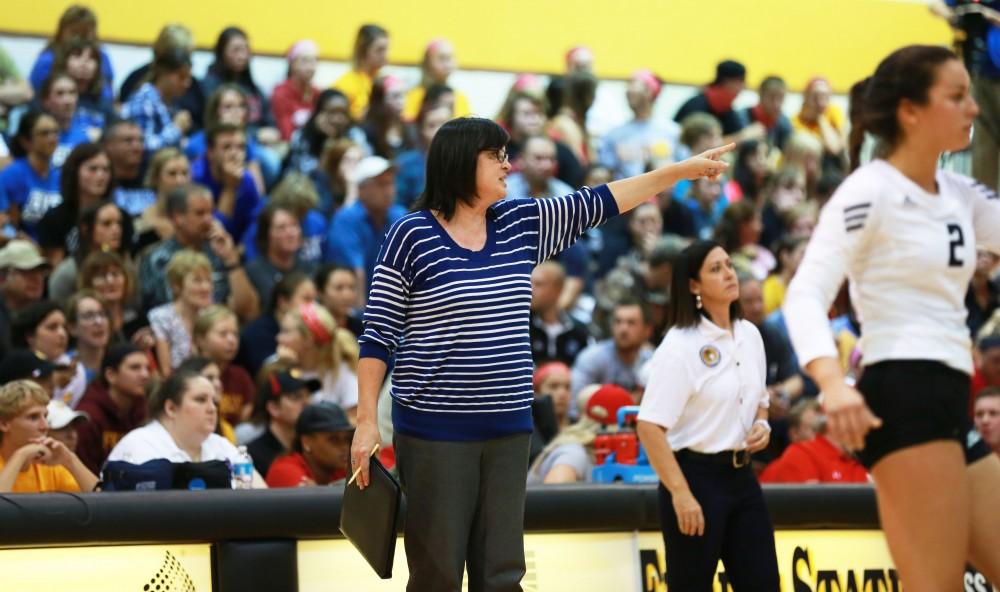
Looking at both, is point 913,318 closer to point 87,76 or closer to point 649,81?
point 87,76

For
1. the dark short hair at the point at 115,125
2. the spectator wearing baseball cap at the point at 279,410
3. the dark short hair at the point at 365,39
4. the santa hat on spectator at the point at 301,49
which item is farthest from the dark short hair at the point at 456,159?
the dark short hair at the point at 365,39

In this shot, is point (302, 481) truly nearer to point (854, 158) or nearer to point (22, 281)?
point (22, 281)

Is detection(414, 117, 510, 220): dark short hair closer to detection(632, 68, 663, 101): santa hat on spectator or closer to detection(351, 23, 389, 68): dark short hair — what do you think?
detection(351, 23, 389, 68): dark short hair

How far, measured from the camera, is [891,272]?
3777 mm

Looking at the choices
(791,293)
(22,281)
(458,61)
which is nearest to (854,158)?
(791,293)

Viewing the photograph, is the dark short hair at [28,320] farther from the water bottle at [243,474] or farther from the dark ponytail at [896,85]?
the dark ponytail at [896,85]

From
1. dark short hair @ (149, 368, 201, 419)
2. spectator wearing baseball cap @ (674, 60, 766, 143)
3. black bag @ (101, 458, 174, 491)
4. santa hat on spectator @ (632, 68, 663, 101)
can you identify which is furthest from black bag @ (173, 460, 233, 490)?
spectator wearing baseball cap @ (674, 60, 766, 143)

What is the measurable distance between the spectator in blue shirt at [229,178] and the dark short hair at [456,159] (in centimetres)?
561

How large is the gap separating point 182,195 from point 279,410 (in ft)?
6.61

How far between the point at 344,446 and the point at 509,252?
275cm

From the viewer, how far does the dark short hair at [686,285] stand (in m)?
5.66

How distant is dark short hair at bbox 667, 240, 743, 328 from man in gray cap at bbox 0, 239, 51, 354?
4291 mm

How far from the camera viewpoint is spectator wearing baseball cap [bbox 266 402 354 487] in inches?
288

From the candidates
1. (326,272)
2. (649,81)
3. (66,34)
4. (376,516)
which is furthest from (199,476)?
(649,81)
